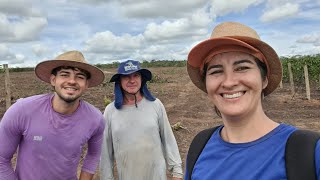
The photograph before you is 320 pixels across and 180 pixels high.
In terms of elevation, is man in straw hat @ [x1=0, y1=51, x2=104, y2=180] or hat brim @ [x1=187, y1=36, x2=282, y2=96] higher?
hat brim @ [x1=187, y1=36, x2=282, y2=96]

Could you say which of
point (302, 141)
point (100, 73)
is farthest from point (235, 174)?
point (100, 73)

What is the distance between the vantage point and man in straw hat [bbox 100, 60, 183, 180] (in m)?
3.55

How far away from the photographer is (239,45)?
1.66 meters

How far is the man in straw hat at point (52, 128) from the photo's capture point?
113 inches

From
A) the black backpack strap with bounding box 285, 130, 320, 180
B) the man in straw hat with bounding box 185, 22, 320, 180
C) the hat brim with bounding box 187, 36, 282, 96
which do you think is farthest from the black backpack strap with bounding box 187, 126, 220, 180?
the black backpack strap with bounding box 285, 130, 320, 180

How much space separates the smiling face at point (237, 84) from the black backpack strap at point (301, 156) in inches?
10.1

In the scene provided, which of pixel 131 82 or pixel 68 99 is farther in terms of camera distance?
pixel 131 82

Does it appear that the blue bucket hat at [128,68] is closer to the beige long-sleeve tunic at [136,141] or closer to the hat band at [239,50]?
the beige long-sleeve tunic at [136,141]

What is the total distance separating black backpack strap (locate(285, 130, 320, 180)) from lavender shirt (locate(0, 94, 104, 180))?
195 cm

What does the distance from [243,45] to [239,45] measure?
4cm

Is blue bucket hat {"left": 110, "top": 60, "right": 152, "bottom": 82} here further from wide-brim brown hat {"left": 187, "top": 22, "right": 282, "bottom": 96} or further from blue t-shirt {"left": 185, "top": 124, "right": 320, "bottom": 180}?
blue t-shirt {"left": 185, "top": 124, "right": 320, "bottom": 180}

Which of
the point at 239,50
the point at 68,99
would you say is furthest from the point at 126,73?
the point at 239,50

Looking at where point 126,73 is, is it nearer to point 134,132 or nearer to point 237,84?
point 134,132

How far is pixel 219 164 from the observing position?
163cm
